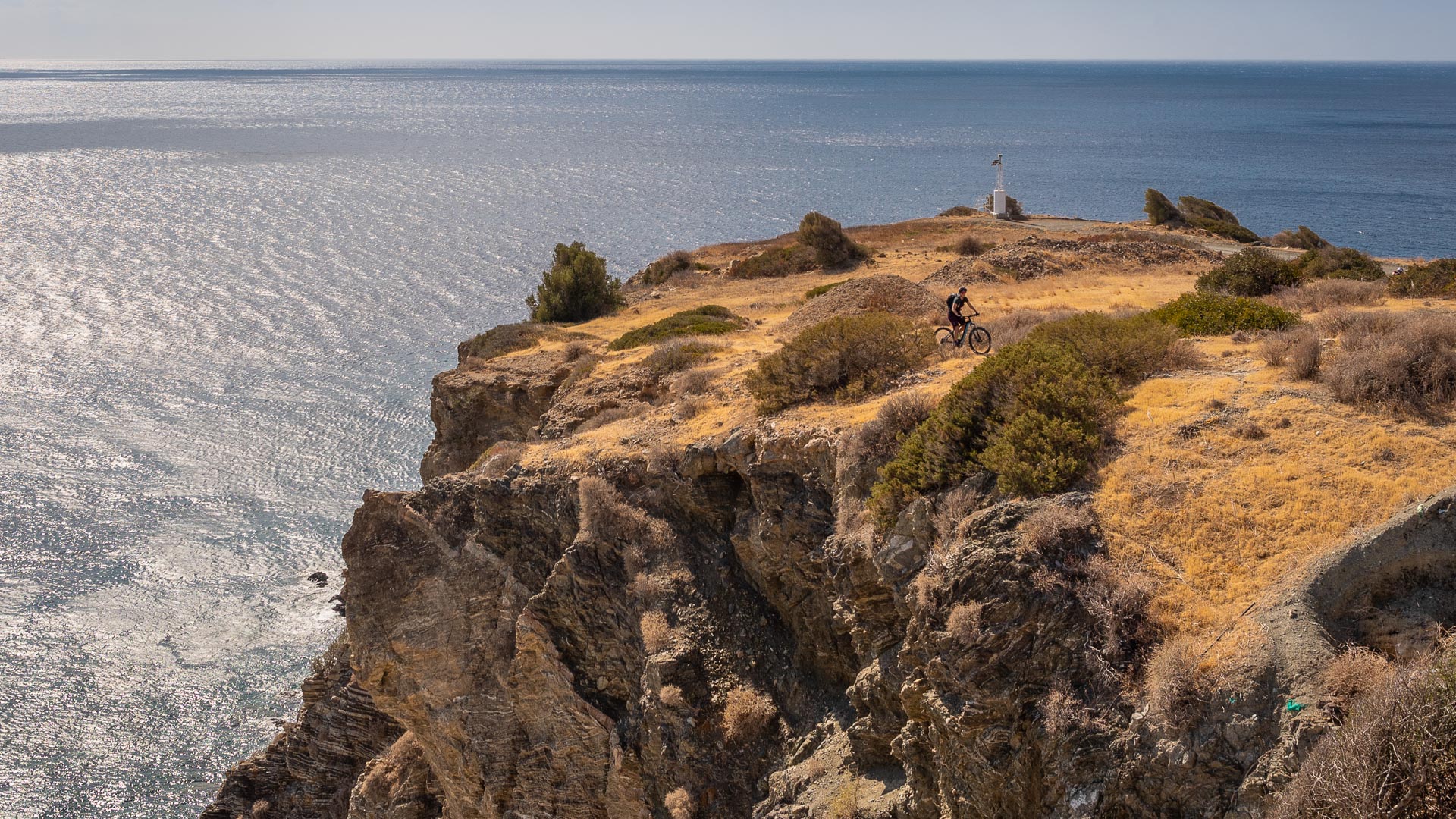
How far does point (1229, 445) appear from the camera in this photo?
44.8 ft

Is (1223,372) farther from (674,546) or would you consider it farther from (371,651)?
(371,651)

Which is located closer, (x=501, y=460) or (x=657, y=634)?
(x=657, y=634)

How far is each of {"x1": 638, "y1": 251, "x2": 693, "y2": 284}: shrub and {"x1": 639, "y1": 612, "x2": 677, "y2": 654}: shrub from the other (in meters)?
39.9

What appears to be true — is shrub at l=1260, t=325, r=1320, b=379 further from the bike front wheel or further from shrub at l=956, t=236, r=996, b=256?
shrub at l=956, t=236, r=996, b=256

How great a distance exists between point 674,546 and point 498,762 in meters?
5.65

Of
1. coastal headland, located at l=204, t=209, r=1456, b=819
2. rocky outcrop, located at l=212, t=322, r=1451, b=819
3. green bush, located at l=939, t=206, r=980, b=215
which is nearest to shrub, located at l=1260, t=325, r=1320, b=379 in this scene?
coastal headland, located at l=204, t=209, r=1456, b=819

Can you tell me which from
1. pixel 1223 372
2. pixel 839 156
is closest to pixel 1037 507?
pixel 1223 372

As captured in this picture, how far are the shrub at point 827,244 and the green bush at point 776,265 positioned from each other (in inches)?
19.8

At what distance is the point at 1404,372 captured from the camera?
546 inches

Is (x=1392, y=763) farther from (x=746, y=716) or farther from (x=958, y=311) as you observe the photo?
(x=958, y=311)

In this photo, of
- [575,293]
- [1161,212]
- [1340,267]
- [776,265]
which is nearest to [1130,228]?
[1161,212]

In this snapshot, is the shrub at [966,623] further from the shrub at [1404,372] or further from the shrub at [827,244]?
the shrub at [827,244]

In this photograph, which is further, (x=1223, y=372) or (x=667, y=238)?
(x=667, y=238)

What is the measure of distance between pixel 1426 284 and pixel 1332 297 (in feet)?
13.9
